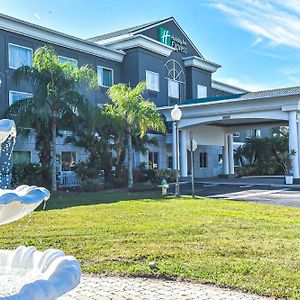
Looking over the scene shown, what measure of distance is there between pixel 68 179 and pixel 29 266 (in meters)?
21.3

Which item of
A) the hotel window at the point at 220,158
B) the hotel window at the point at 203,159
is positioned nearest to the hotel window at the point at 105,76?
the hotel window at the point at 203,159

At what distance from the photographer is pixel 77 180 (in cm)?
2495

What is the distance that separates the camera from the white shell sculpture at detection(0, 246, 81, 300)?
11.3 feet

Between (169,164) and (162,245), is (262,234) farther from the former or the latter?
(169,164)

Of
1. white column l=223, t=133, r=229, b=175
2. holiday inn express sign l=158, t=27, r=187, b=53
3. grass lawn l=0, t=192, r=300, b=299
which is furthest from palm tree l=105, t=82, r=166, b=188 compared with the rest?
white column l=223, t=133, r=229, b=175

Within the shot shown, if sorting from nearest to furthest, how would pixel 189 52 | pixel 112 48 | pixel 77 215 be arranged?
pixel 77 215 → pixel 112 48 → pixel 189 52

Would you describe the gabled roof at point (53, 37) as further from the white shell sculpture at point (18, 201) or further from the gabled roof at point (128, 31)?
the white shell sculpture at point (18, 201)

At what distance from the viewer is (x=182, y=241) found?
8.47 meters

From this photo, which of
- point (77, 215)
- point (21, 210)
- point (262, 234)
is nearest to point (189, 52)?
point (77, 215)

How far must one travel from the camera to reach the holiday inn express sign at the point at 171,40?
35.8 metres

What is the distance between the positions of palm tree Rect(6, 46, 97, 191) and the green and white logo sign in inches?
622

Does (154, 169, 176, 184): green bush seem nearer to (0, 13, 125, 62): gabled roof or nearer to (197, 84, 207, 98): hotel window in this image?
(0, 13, 125, 62): gabled roof

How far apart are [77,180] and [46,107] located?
5.93 m

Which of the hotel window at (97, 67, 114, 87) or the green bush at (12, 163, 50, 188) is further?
the hotel window at (97, 67, 114, 87)
